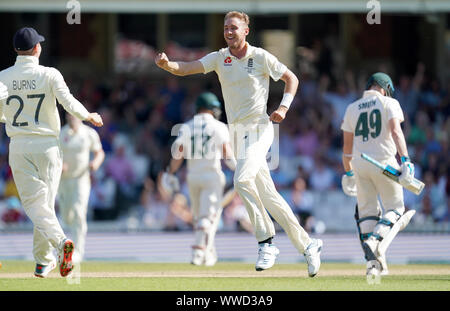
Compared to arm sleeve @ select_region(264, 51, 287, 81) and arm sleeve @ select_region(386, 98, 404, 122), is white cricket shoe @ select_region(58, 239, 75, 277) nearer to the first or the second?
arm sleeve @ select_region(264, 51, 287, 81)

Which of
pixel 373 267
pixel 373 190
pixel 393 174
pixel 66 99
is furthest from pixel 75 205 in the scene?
pixel 393 174

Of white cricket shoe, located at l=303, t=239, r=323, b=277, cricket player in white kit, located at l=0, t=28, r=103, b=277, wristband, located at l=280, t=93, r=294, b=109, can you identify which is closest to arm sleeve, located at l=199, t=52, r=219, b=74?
wristband, located at l=280, t=93, r=294, b=109

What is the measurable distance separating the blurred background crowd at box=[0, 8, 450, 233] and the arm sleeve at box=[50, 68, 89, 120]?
872 cm

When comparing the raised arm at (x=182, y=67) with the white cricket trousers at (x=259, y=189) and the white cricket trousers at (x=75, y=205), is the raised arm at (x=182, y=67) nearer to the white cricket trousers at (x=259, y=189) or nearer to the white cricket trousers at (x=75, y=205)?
the white cricket trousers at (x=259, y=189)

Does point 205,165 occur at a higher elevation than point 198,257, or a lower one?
higher

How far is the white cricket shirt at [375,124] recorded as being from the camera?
10969 mm

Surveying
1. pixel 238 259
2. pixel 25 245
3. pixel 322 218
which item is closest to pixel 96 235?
pixel 25 245

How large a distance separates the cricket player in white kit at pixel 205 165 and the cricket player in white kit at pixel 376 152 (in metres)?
2.90

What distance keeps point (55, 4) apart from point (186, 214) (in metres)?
4.97

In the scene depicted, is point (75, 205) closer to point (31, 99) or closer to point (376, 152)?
point (31, 99)

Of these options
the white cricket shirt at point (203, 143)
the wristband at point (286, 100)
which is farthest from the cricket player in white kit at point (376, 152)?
the white cricket shirt at point (203, 143)

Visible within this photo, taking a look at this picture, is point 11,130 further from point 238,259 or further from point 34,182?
point 238,259

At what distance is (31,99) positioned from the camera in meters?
9.98

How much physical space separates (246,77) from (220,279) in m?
2.11
